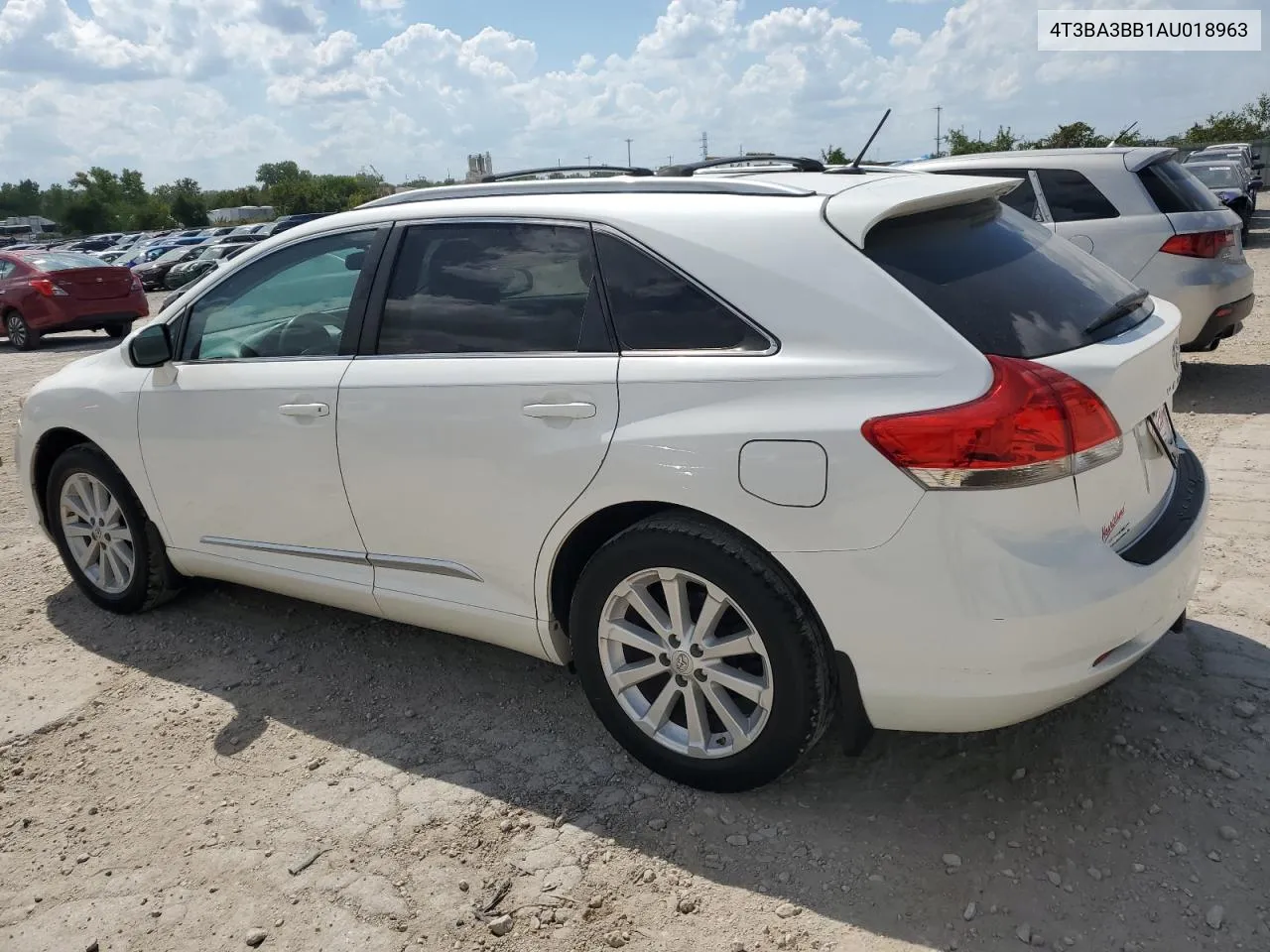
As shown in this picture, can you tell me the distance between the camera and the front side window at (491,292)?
3.16 m

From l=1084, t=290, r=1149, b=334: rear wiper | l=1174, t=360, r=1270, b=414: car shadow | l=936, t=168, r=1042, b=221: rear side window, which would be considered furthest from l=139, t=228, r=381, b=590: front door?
l=1174, t=360, r=1270, b=414: car shadow

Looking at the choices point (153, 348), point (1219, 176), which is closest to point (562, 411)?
point (153, 348)

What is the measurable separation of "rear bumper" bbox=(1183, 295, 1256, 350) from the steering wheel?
6.35 meters

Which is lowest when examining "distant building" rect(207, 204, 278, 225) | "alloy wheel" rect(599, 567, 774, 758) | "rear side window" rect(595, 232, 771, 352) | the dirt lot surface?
the dirt lot surface

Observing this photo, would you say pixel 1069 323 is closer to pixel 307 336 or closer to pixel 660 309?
pixel 660 309

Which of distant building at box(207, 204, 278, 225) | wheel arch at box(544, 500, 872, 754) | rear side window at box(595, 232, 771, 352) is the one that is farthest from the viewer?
distant building at box(207, 204, 278, 225)

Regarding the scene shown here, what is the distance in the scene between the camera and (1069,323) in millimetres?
2789

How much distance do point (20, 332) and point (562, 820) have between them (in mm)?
17270

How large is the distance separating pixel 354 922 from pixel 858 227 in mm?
2209

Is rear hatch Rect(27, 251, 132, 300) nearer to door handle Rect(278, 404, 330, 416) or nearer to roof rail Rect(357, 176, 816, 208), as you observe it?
roof rail Rect(357, 176, 816, 208)

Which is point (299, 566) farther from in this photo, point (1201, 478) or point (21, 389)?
point (21, 389)

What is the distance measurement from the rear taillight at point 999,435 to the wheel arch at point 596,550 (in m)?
0.45

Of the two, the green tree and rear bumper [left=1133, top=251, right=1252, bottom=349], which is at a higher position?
the green tree

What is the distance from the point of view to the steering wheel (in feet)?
12.3
